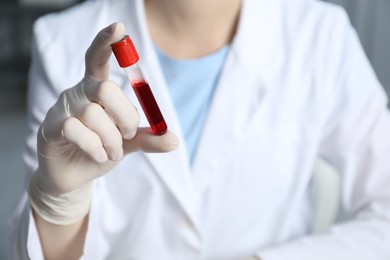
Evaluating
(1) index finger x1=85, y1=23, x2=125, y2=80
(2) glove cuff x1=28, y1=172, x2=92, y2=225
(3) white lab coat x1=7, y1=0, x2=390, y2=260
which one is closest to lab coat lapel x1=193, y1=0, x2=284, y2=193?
(3) white lab coat x1=7, y1=0, x2=390, y2=260

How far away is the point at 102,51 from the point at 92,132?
0.23 ft

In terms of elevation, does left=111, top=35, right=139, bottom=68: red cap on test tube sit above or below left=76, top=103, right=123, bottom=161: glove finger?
above

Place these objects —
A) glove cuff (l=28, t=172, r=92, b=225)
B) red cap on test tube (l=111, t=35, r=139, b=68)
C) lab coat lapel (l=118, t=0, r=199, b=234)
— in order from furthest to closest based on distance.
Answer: lab coat lapel (l=118, t=0, r=199, b=234) < glove cuff (l=28, t=172, r=92, b=225) < red cap on test tube (l=111, t=35, r=139, b=68)

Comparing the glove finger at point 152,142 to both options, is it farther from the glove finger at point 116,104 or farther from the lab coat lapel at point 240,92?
the lab coat lapel at point 240,92

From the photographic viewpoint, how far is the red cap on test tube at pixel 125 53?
1.48 ft

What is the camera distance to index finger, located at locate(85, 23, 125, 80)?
464 mm

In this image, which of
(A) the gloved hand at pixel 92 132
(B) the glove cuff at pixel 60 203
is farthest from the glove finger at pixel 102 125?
(B) the glove cuff at pixel 60 203

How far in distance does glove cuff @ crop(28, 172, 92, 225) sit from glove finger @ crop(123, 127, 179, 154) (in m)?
0.12

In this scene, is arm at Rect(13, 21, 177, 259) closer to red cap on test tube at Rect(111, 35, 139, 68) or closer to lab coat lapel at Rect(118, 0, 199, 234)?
red cap on test tube at Rect(111, 35, 139, 68)

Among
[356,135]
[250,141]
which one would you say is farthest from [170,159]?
[356,135]

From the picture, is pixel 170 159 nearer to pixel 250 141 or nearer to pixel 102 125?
pixel 250 141

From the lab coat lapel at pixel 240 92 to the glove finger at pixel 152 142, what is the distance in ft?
1.00

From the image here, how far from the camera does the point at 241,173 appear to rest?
2.76ft

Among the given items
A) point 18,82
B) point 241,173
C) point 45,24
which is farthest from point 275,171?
point 18,82
